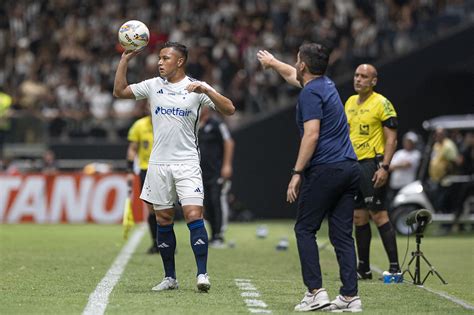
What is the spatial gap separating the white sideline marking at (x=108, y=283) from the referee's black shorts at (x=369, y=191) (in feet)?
9.14

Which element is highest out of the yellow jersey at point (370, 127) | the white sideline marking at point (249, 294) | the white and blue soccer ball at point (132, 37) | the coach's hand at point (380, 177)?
the white and blue soccer ball at point (132, 37)

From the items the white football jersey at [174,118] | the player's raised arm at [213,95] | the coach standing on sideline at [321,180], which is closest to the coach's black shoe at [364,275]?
the white football jersey at [174,118]

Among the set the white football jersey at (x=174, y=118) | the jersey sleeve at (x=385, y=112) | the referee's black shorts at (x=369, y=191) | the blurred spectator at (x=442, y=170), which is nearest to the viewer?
the white football jersey at (x=174, y=118)

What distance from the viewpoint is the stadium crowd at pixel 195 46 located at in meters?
26.7

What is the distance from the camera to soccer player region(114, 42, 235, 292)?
10.4 metres

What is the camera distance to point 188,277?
1191cm

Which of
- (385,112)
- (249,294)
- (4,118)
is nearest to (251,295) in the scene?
(249,294)

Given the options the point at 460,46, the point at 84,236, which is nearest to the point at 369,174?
the point at 84,236

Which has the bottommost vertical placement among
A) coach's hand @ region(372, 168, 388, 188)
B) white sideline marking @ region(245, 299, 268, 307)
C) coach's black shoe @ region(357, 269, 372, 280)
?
coach's black shoe @ region(357, 269, 372, 280)

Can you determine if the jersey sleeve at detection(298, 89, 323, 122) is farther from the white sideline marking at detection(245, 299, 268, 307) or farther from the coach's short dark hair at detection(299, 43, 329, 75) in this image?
the white sideline marking at detection(245, 299, 268, 307)

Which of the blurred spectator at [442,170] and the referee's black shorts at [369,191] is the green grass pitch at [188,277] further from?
the blurred spectator at [442,170]

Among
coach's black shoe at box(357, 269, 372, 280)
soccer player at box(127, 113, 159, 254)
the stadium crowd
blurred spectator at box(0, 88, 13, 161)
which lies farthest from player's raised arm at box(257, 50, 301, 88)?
blurred spectator at box(0, 88, 13, 161)

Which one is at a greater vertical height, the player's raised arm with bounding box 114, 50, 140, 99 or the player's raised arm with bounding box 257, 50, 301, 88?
the player's raised arm with bounding box 257, 50, 301, 88

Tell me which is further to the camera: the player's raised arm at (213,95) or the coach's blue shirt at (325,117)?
the player's raised arm at (213,95)
